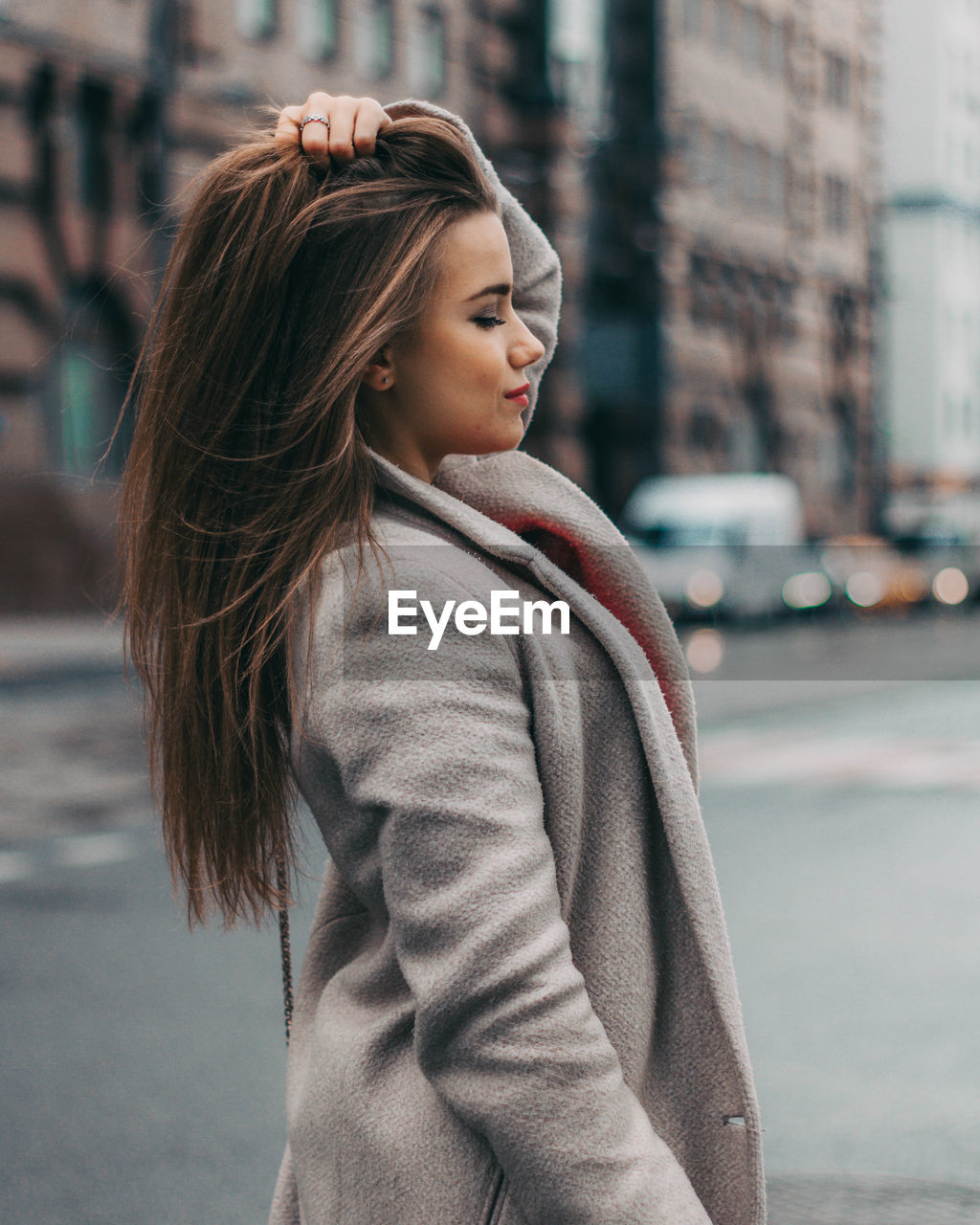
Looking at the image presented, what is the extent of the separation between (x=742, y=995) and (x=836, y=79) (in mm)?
51544

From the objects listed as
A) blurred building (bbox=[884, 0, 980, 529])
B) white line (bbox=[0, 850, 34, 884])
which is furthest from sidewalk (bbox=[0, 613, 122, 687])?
blurred building (bbox=[884, 0, 980, 529])

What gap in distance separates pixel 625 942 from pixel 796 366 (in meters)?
51.0

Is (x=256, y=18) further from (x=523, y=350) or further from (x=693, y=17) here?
(x=523, y=350)

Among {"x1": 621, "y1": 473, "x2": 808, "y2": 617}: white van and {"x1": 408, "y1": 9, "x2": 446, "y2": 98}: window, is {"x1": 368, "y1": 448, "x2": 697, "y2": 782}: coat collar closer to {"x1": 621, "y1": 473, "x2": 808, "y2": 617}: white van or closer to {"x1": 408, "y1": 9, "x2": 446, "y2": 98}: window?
{"x1": 621, "y1": 473, "x2": 808, "y2": 617}: white van

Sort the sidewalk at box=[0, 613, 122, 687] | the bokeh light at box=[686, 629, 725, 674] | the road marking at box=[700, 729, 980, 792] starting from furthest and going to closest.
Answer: the bokeh light at box=[686, 629, 725, 674] → the sidewalk at box=[0, 613, 122, 687] → the road marking at box=[700, 729, 980, 792]

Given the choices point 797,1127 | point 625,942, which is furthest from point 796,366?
point 625,942

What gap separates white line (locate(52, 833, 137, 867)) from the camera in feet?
27.5

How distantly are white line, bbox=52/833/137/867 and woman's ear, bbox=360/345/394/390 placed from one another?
276 inches

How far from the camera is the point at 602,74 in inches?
1588

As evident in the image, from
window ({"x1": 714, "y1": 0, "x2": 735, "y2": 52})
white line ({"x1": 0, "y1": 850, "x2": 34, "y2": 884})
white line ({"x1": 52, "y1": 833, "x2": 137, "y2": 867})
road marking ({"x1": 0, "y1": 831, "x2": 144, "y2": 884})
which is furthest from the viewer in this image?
window ({"x1": 714, "y1": 0, "x2": 735, "y2": 52})

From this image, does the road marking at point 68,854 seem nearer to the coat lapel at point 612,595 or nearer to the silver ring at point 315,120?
the coat lapel at point 612,595

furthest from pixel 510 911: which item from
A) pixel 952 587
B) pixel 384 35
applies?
pixel 952 587

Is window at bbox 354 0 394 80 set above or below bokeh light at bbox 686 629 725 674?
above

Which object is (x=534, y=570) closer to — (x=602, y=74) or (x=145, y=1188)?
(x=145, y=1188)
